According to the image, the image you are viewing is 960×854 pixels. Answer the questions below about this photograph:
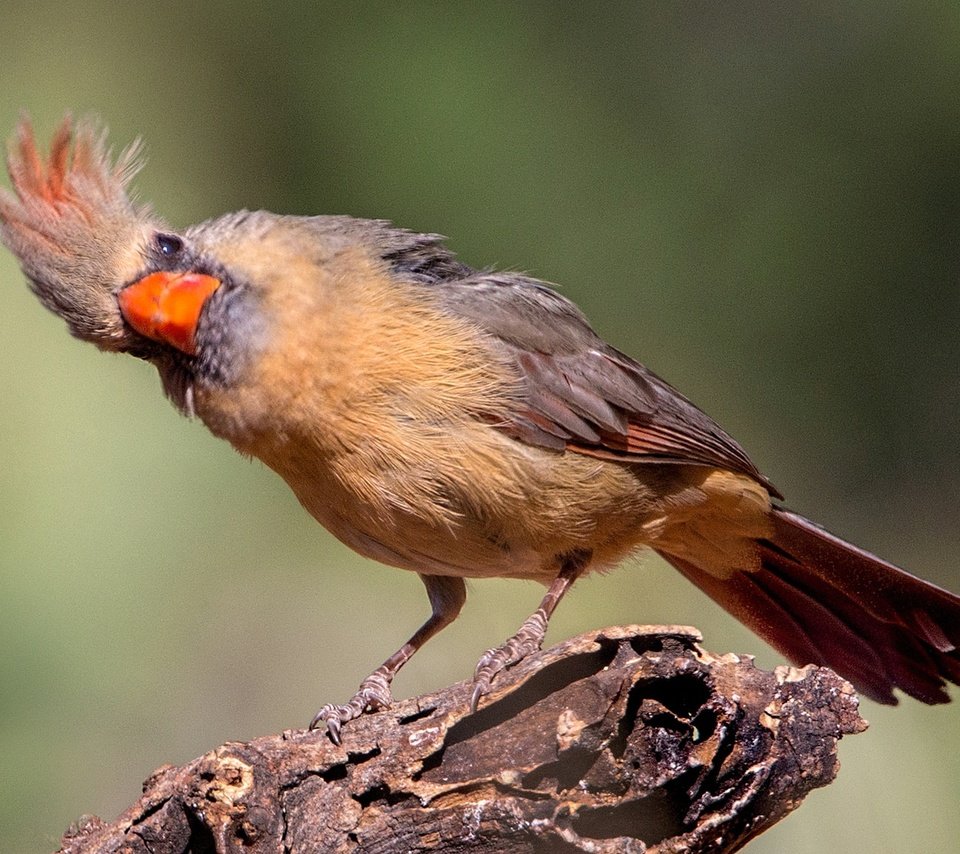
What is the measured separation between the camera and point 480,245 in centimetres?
520

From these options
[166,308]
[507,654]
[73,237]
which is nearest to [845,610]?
[507,654]

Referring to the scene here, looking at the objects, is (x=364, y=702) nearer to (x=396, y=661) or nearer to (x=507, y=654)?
(x=396, y=661)

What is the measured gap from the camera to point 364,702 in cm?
336

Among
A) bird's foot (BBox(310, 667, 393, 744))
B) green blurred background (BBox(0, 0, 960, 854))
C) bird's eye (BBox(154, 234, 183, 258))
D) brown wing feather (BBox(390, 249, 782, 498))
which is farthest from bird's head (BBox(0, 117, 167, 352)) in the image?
green blurred background (BBox(0, 0, 960, 854))

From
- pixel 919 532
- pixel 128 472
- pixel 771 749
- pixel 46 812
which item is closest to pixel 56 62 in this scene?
pixel 128 472

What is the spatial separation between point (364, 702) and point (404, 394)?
790 mm

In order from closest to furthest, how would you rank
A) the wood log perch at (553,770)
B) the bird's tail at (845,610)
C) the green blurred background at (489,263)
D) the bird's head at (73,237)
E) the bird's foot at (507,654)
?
the wood log perch at (553,770) < the bird's foot at (507,654) < the bird's head at (73,237) < the bird's tail at (845,610) < the green blurred background at (489,263)

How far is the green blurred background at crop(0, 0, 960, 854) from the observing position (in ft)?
15.6

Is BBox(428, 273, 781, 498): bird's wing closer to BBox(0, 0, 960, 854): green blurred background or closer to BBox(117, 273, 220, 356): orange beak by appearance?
BBox(117, 273, 220, 356): orange beak

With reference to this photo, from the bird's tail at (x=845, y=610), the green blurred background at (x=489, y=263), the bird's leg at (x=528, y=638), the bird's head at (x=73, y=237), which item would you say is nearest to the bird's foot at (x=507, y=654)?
the bird's leg at (x=528, y=638)

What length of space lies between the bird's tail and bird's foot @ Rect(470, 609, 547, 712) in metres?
0.78

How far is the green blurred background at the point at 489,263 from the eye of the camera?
474 cm

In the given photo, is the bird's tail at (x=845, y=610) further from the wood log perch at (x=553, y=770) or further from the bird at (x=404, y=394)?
the wood log perch at (x=553, y=770)

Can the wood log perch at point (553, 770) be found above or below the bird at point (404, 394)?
below
